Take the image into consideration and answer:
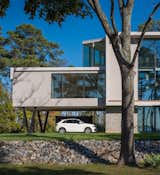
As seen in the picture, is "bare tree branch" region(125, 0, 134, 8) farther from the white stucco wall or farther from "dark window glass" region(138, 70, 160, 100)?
the white stucco wall

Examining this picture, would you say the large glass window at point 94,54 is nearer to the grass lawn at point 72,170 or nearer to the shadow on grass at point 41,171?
the grass lawn at point 72,170

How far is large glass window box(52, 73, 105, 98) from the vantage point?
34438 mm

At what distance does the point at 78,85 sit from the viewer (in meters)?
34.8

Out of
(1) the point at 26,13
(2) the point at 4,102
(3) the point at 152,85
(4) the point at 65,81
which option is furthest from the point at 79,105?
(1) the point at 26,13

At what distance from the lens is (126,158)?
50.9ft

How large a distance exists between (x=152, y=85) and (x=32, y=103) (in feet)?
28.1

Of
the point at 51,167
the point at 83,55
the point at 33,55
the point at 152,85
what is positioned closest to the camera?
the point at 51,167

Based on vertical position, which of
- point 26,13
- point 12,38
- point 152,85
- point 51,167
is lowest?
point 51,167

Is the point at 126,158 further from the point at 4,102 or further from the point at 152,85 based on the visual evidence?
the point at 4,102

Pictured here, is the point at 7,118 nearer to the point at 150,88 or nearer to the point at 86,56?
the point at 86,56

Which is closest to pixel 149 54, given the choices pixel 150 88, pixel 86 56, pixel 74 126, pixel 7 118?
pixel 150 88

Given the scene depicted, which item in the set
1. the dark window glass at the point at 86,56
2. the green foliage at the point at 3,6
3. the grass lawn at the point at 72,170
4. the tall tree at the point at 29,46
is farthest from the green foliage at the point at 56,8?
the tall tree at the point at 29,46

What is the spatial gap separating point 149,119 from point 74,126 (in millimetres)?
6086

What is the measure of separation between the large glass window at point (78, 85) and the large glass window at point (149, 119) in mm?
3032
